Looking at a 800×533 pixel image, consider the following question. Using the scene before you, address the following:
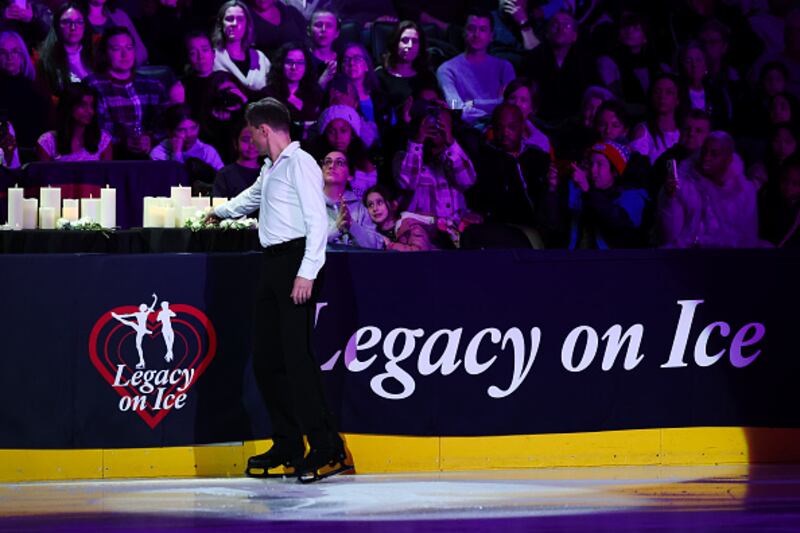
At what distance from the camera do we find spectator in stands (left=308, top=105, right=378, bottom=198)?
35.5 ft

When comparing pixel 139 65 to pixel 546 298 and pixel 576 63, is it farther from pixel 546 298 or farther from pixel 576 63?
pixel 546 298

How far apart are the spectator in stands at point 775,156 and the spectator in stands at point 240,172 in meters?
4.35

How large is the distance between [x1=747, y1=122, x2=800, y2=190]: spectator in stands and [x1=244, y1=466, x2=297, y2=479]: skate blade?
6.27 meters

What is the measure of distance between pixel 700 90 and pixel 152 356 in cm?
679

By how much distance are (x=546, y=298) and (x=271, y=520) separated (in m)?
2.19

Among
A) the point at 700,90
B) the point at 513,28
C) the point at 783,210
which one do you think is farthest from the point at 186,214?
the point at 783,210

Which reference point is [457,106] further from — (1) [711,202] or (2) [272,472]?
(2) [272,472]

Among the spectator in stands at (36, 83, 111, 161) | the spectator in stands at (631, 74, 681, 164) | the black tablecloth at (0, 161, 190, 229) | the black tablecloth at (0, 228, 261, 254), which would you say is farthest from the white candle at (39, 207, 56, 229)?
the spectator in stands at (631, 74, 681, 164)

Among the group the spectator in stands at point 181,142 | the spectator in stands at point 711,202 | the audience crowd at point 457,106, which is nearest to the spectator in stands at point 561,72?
the audience crowd at point 457,106

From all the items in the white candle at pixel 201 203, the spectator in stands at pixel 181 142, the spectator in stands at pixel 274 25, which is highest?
the spectator in stands at pixel 274 25

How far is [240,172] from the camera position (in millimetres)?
10188

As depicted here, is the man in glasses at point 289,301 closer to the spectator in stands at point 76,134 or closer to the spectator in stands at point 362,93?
the spectator in stands at point 76,134

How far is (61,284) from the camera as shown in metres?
6.74

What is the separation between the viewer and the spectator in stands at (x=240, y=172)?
10.0 m
